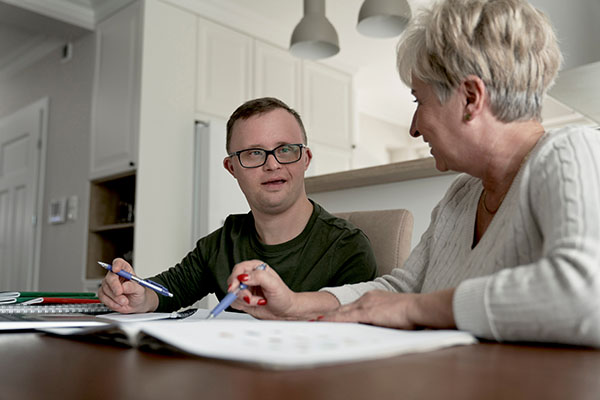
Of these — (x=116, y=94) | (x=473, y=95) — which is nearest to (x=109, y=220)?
(x=116, y=94)

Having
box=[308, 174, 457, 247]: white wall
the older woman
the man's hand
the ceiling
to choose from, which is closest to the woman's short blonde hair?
the older woman

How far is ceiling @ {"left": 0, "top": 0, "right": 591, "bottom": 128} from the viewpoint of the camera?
3832mm

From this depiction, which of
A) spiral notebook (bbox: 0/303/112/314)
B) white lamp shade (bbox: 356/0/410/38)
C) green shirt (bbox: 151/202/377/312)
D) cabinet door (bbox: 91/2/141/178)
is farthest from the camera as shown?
cabinet door (bbox: 91/2/141/178)

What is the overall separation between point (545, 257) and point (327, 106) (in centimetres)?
443

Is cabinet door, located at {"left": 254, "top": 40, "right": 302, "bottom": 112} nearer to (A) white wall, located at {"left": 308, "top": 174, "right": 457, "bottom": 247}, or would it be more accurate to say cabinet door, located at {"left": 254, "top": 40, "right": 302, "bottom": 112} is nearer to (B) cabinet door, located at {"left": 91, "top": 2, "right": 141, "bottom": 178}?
(B) cabinet door, located at {"left": 91, "top": 2, "right": 141, "bottom": 178}

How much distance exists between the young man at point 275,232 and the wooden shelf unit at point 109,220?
2504 millimetres

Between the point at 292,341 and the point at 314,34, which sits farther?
the point at 314,34

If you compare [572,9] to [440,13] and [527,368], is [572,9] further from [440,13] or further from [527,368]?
[527,368]

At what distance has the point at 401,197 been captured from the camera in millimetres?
2256

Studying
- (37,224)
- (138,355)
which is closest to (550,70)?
(138,355)

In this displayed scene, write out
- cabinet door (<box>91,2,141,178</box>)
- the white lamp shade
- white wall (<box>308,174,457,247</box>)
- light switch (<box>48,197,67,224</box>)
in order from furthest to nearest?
light switch (<box>48,197,67,224</box>) < cabinet door (<box>91,2,141,178</box>) < the white lamp shade < white wall (<box>308,174,457,247</box>)

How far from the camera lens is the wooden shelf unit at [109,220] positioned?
3875 millimetres

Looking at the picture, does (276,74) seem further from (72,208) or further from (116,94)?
(72,208)

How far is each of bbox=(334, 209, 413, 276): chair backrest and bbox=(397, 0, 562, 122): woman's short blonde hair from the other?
21.1 inches
